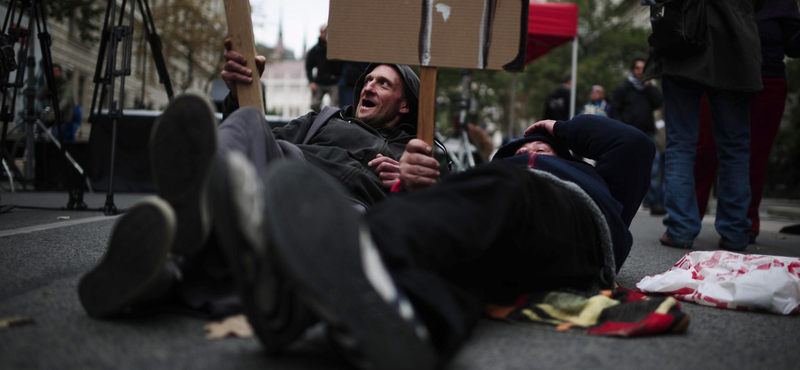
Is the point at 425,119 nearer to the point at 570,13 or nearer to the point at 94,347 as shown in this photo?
the point at 94,347

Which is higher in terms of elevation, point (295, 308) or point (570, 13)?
point (570, 13)

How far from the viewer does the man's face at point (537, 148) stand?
256 cm

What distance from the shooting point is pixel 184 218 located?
1589mm

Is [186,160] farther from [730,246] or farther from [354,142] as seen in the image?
[730,246]

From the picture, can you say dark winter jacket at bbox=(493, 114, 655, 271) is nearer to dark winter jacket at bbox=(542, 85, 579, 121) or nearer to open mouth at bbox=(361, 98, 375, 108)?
open mouth at bbox=(361, 98, 375, 108)

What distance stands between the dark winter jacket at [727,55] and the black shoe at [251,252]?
338cm

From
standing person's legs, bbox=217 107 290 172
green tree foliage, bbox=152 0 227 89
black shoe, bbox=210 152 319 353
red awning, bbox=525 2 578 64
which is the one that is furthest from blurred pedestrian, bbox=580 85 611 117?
green tree foliage, bbox=152 0 227 89

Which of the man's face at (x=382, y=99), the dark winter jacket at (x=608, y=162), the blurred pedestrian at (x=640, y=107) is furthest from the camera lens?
the blurred pedestrian at (x=640, y=107)

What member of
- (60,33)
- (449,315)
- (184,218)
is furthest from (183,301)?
(60,33)

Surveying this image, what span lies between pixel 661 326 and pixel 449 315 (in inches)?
29.4

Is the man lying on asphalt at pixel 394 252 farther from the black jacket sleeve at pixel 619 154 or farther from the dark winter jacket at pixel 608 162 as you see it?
the black jacket sleeve at pixel 619 154

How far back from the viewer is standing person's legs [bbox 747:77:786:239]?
4.36 meters

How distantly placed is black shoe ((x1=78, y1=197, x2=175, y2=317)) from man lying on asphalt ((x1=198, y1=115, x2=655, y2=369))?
0.24 metres

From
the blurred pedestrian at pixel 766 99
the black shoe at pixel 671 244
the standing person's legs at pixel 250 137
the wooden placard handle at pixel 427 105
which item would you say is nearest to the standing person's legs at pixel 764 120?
the blurred pedestrian at pixel 766 99
